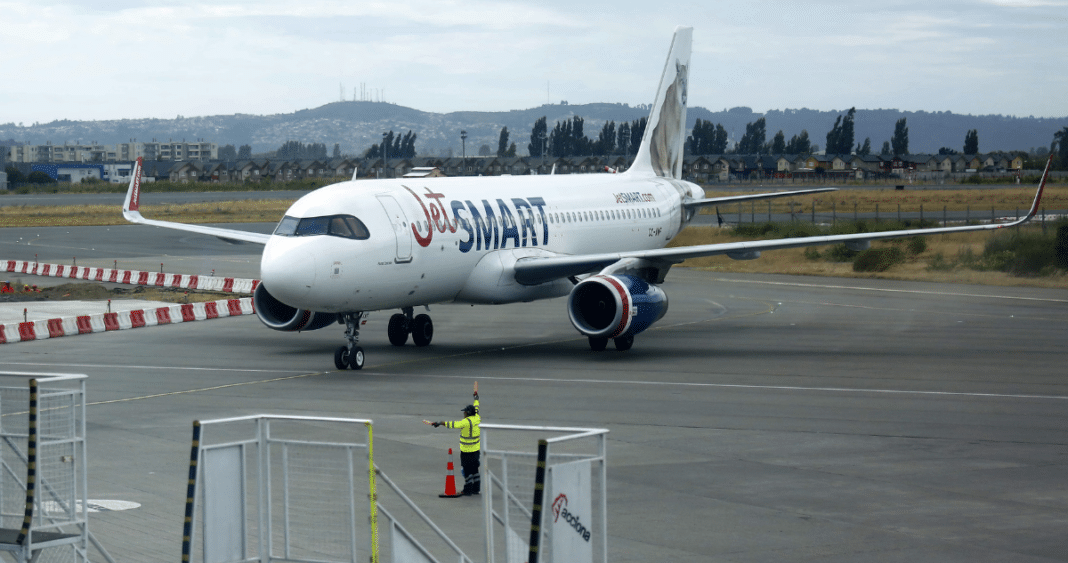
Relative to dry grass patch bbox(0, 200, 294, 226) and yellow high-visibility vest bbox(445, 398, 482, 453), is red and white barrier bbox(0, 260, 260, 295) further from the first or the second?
dry grass patch bbox(0, 200, 294, 226)

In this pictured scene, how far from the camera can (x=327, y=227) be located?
2608cm

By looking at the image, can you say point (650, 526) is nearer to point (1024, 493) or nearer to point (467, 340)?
point (1024, 493)

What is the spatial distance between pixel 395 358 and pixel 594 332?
4.95 m

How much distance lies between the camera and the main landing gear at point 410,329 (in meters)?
31.3

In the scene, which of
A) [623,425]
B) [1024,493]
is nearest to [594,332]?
[623,425]

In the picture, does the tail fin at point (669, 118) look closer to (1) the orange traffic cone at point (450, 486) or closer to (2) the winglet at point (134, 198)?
(2) the winglet at point (134, 198)

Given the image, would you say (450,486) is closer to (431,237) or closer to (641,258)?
(431,237)

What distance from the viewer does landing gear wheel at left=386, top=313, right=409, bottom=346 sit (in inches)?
1236

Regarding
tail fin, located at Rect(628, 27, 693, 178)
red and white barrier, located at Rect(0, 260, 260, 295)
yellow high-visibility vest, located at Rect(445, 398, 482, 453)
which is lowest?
red and white barrier, located at Rect(0, 260, 260, 295)

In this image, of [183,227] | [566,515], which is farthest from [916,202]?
[566,515]

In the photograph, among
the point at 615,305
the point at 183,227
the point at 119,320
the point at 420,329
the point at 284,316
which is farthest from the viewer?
the point at 119,320

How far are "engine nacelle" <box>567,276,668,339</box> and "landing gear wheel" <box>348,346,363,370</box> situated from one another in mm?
5199

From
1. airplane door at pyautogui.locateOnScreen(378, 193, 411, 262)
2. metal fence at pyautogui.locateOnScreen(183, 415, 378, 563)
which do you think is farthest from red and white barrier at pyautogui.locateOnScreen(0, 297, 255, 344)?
metal fence at pyautogui.locateOnScreen(183, 415, 378, 563)

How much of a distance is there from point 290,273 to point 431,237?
401 cm
